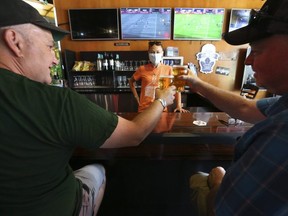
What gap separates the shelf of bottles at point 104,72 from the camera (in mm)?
4301

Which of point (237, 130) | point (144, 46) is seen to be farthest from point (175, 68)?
point (144, 46)

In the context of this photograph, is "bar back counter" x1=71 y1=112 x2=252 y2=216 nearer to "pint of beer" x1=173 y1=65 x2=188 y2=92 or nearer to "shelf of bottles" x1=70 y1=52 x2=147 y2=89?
"pint of beer" x1=173 y1=65 x2=188 y2=92

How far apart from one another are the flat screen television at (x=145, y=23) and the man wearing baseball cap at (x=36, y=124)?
3.55 metres

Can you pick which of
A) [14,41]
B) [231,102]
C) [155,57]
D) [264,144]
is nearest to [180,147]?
[231,102]

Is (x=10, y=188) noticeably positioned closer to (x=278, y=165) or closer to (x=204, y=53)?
(x=278, y=165)

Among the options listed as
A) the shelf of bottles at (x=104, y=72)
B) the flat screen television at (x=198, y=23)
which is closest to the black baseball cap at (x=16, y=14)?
the shelf of bottles at (x=104, y=72)

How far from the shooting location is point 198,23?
4.24 metres

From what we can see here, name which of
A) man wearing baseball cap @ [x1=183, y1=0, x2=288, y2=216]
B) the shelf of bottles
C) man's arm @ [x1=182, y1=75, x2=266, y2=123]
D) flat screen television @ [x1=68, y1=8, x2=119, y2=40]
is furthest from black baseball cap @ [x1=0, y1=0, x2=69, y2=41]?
flat screen television @ [x1=68, y1=8, x2=119, y2=40]

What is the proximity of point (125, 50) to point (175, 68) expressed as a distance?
9.97ft

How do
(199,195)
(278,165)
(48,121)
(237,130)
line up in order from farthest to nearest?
(237,130), (199,195), (48,121), (278,165)

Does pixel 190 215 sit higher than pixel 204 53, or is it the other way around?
pixel 204 53

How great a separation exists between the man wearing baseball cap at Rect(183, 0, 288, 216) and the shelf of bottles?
3.53m

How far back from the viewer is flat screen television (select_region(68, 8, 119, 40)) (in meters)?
4.17

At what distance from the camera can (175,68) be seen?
5.42 ft
